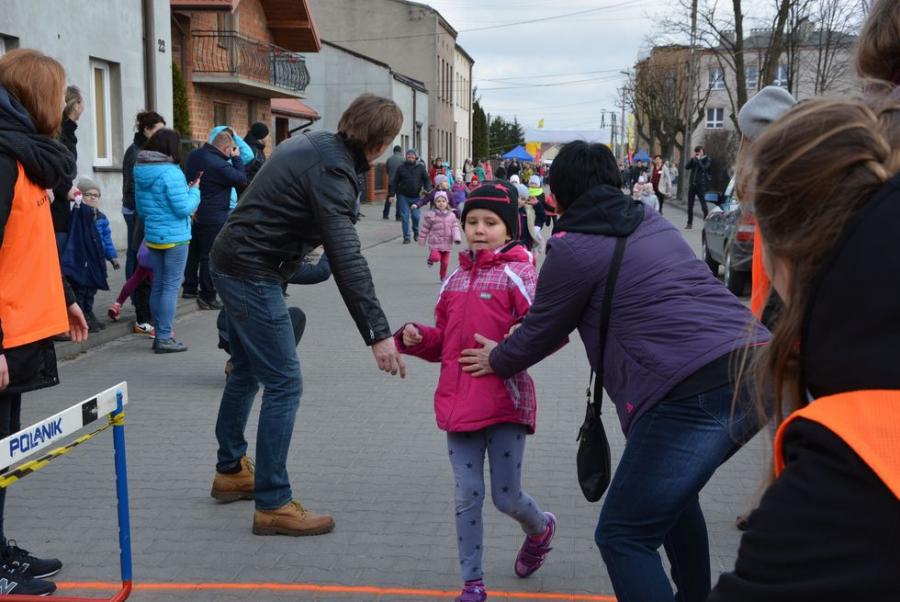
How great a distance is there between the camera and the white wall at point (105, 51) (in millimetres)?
14867

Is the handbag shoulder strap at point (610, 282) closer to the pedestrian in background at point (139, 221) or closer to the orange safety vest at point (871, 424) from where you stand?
the orange safety vest at point (871, 424)

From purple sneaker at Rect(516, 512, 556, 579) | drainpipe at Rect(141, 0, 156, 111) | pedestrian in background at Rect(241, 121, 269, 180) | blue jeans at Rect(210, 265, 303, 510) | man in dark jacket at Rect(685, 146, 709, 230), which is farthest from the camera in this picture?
man in dark jacket at Rect(685, 146, 709, 230)

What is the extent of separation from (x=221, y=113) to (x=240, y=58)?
216 cm

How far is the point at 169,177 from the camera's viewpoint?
9.23m

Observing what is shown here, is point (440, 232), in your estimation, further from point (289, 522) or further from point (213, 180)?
point (289, 522)

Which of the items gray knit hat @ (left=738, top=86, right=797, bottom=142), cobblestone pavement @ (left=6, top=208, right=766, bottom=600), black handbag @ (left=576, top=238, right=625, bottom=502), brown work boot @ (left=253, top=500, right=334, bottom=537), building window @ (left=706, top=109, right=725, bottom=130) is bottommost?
cobblestone pavement @ (left=6, top=208, right=766, bottom=600)

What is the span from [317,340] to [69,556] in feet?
19.1

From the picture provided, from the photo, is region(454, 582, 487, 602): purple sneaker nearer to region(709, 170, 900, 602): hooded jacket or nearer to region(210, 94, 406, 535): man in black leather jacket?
region(210, 94, 406, 535): man in black leather jacket

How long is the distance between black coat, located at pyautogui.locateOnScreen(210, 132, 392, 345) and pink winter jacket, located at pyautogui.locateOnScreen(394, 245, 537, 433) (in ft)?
1.60

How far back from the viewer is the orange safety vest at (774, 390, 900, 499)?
1.25m

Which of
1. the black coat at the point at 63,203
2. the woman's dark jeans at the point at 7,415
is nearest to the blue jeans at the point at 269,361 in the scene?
the woman's dark jeans at the point at 7,415

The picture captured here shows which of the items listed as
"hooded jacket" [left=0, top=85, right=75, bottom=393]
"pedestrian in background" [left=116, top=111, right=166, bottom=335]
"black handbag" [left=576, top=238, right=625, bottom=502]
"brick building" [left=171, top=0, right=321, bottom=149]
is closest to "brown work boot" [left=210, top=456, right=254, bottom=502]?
"hooded jacket" [left=0, top=85, right=75, bottom=393]

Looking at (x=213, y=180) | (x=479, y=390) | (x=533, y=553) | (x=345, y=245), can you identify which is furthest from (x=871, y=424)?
(x=213, y=180)

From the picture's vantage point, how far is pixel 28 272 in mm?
3871
